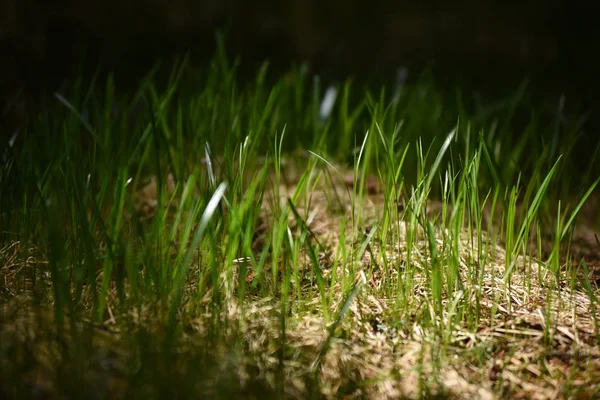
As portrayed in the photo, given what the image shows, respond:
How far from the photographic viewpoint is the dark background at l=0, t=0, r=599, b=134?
8.17ft

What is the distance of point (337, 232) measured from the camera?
145 cm

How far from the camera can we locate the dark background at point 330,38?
2490 millimetres

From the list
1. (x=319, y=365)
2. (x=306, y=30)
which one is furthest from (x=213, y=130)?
(x=306, y=30)

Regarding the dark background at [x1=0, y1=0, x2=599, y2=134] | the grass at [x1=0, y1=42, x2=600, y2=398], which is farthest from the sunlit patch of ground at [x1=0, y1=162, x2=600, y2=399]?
the dark background at [x1=0, y1=0, x2=599, y2=134]

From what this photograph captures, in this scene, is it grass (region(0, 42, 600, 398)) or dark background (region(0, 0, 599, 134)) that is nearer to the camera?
grass (region(0, 42, 600, 398))

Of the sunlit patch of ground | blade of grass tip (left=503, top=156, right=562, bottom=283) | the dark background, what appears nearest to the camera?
the sunlit patch of ground

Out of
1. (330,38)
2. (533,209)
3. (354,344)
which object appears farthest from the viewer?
(330,38)

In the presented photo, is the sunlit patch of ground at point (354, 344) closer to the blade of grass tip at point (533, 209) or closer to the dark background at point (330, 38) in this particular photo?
the blade of grass tip at point (533, 209)

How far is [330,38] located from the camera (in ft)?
10.3

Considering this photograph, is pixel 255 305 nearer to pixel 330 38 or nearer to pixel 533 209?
pixel 533 209

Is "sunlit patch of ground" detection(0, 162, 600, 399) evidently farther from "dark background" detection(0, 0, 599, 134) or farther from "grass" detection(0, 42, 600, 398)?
"dark background" detection(0, 0, 599, 134)

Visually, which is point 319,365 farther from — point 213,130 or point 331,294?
Result: point 213,130

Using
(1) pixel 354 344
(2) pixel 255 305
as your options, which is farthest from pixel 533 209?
(2) pixel 255 305

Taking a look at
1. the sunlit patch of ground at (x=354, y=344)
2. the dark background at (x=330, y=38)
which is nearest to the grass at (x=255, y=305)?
the sunlit patch of ground at (x=354, y=344)
